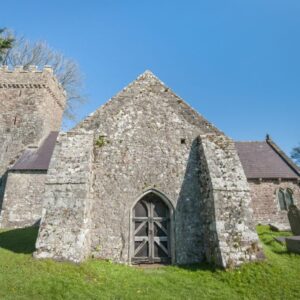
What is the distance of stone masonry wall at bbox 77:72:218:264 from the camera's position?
8.97m

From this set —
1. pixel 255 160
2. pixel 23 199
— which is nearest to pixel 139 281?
pixel 23 199

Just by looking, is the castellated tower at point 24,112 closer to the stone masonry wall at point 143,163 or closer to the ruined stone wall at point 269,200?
the stone masonry wall at point 143,163

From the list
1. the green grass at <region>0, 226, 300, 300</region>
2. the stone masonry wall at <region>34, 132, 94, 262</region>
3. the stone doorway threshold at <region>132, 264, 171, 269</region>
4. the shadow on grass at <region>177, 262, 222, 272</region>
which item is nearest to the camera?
the green grass at <region>0, 226, 300, 300</region>

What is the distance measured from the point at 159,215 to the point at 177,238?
103 centimetres

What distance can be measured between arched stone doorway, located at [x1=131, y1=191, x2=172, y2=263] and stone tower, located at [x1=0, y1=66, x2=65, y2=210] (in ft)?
56.3

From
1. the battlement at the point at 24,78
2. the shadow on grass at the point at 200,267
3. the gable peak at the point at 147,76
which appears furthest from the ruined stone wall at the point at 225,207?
→ the battlement at the point at 24,78

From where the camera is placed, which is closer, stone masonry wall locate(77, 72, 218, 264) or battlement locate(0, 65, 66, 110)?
stone masonry wall locate(77, 72, 218, 264)

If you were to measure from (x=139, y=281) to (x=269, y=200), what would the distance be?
1614 centimetres

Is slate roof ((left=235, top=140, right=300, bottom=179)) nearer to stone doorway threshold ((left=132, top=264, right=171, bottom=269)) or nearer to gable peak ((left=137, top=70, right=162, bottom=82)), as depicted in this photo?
gable peak ((left=137, top=70, right=162, bottom=82))

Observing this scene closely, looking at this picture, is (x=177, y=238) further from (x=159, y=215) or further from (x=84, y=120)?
(x=84, y=120)

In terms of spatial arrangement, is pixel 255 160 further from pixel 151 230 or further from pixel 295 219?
pixel 151 230

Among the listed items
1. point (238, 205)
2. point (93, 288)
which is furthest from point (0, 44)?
point (238, 205)

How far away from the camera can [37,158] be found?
2119cm

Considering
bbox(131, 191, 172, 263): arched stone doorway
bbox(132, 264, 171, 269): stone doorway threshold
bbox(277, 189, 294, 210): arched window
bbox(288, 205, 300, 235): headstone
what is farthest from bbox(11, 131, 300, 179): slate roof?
bbox(132, 264, 171, 269): stone doorway threshold
